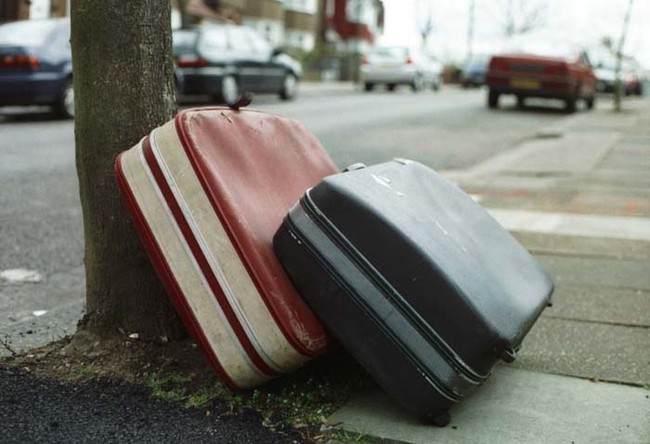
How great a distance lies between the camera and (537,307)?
2896mm

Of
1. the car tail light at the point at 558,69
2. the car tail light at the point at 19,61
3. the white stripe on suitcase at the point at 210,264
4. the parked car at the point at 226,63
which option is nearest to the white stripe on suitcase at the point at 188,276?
the white stripe on suitcase at the point at 210,264

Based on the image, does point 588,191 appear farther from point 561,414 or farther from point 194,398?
point 194,398

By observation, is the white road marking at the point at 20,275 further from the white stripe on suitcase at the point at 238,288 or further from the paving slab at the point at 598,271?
the paving slab at the point at 598,271

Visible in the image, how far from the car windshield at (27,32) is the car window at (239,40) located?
454 centimetres

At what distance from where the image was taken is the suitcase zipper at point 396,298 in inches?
96.2

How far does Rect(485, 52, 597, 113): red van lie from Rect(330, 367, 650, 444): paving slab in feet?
47.9

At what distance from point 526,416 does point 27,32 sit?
1178 centimetres

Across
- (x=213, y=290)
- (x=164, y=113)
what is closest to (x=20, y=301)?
(x=164, y=113)

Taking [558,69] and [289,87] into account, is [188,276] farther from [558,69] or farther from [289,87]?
[289,87]

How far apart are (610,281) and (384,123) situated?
9.86 m

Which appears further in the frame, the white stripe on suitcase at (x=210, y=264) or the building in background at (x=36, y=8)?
the building in background at (x=36, y=8)

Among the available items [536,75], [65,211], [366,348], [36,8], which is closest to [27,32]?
[65,211]

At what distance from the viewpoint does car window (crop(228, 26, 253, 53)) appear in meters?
17.0

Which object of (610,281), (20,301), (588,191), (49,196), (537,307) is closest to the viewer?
(537,307)
